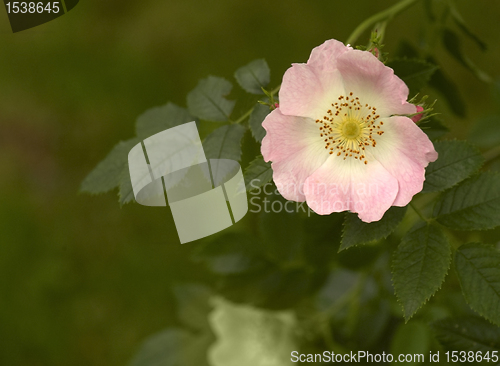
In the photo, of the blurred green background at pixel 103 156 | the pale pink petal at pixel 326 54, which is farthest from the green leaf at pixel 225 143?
the blurred green background at pixel 103 156

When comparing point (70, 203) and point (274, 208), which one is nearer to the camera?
point (274, 208)

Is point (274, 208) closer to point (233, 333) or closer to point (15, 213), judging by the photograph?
point (233, 333)

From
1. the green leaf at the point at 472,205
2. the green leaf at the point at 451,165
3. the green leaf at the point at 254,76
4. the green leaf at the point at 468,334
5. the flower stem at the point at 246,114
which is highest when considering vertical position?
the green leaf at the point at 254,76

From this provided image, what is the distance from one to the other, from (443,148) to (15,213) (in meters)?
0.83

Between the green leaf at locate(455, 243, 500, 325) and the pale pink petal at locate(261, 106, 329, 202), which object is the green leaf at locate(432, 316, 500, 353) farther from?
the pale pink petal at locate(261, 106, 329, 202)

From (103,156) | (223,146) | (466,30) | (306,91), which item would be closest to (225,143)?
(223,146)

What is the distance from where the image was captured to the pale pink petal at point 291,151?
0.35 m

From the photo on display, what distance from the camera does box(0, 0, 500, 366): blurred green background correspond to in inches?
34.4

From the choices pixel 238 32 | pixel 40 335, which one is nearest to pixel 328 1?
pixel 238 32

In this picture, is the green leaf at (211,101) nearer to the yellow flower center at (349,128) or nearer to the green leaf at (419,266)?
the yellow flower center at (349,128)

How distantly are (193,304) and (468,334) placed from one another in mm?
396

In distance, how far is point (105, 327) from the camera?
92 cm

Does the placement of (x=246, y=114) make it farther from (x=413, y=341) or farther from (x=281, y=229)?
(x=413, y=341)

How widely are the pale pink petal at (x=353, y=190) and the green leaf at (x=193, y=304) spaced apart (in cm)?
39
